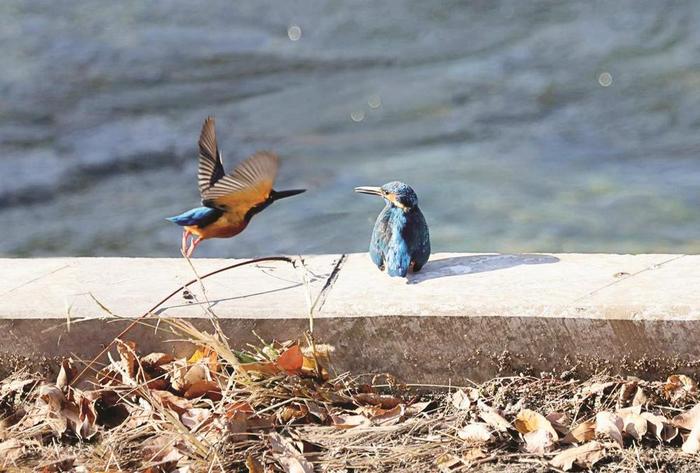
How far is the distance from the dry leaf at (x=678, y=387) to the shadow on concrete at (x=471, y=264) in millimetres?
646

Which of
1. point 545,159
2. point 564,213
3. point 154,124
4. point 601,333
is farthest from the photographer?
point 154,124

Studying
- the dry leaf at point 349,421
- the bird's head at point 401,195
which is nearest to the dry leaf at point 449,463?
the dry leaf at point 349,421

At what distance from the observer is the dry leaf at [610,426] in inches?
107

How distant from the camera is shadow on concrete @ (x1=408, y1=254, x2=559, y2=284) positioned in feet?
10.9

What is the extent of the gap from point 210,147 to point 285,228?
10.2 ft

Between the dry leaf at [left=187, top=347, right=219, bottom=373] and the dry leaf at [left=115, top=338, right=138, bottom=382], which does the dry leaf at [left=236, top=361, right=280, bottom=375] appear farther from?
the dry leaf at [left=115, top=338, right=138, bottom=382]

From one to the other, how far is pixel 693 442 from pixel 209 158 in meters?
1.73

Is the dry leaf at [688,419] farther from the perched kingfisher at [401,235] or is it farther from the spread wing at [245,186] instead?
the spread wing at [245,186]

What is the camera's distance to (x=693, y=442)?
106 inches

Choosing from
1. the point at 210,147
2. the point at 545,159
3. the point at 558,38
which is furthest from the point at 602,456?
the point at 558,38

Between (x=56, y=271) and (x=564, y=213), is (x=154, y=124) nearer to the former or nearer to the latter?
(x=564, y=213)

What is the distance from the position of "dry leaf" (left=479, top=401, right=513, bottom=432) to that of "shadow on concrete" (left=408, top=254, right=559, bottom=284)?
524 mm

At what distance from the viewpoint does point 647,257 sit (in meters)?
3.44

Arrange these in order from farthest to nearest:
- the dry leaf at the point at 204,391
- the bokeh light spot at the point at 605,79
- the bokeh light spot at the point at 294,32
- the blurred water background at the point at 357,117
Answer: the bokeh light spot at the point at 294,32
the bokeh light spot at the point at 605,79
the blurred water background at the point at 357,117
the dry leaf at the point at 204,391
